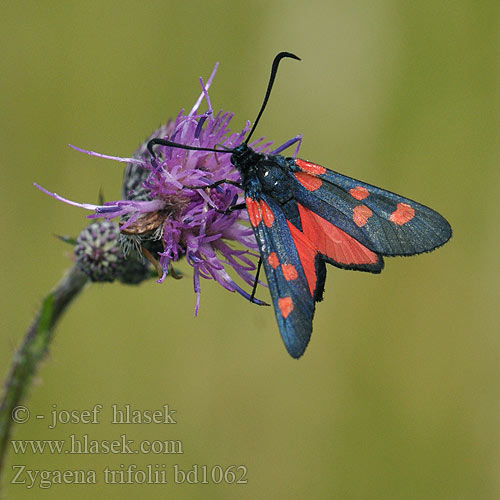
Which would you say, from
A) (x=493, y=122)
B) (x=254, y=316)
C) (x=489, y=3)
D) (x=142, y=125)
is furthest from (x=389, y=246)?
(x=489, y=3)

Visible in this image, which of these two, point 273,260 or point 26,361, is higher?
point 273,260

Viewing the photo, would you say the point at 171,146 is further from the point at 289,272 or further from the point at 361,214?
the point at 361,214

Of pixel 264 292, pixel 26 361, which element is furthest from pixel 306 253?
pixel 264 292

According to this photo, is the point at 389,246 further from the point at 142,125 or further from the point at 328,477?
the point at 142,125

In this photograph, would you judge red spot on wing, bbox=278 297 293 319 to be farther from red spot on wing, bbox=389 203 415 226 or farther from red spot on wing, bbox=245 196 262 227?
red spot on wing, bbox=389 203 415 226

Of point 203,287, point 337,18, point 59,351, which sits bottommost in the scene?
point 59,351

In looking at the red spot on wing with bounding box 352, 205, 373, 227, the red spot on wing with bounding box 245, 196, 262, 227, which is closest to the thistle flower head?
the red spot on wing with bounding box 245, 196, 262, 227
